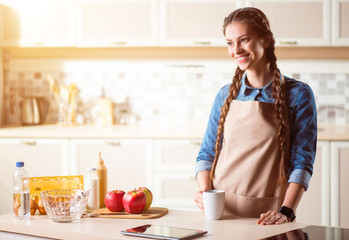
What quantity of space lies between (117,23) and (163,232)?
2.98m

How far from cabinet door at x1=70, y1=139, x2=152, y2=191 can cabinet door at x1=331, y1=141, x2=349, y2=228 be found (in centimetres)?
132

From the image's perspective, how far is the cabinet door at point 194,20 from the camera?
13.9ft

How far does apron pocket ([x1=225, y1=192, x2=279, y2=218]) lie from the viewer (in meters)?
2.02

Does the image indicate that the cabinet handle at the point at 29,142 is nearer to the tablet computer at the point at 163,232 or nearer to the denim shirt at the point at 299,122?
the denim shirt at the point at 299,122

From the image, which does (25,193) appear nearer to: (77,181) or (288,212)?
(77,181)

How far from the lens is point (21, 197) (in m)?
1.84

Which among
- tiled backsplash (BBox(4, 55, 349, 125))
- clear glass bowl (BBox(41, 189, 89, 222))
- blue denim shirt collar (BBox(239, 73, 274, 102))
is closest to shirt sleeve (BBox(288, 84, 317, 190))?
blue denim shirt collar (BBox(239, 73, 274, 102))

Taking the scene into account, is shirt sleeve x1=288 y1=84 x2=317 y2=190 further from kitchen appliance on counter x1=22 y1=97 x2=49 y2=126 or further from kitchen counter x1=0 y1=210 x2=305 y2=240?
kitchen appliance on counter x1=22 y1=97 x2=49 y2=126

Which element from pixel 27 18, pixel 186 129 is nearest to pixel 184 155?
pixel 186 129

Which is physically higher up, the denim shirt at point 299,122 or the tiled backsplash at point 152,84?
the tiled backsplash at point 152,84

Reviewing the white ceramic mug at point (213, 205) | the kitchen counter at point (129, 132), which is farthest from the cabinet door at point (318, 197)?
the white ceramic mug at point (213, 205)

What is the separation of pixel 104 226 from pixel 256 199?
601mm

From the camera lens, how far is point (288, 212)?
72.2 inches

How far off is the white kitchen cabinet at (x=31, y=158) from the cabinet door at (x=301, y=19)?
184 centimetres
